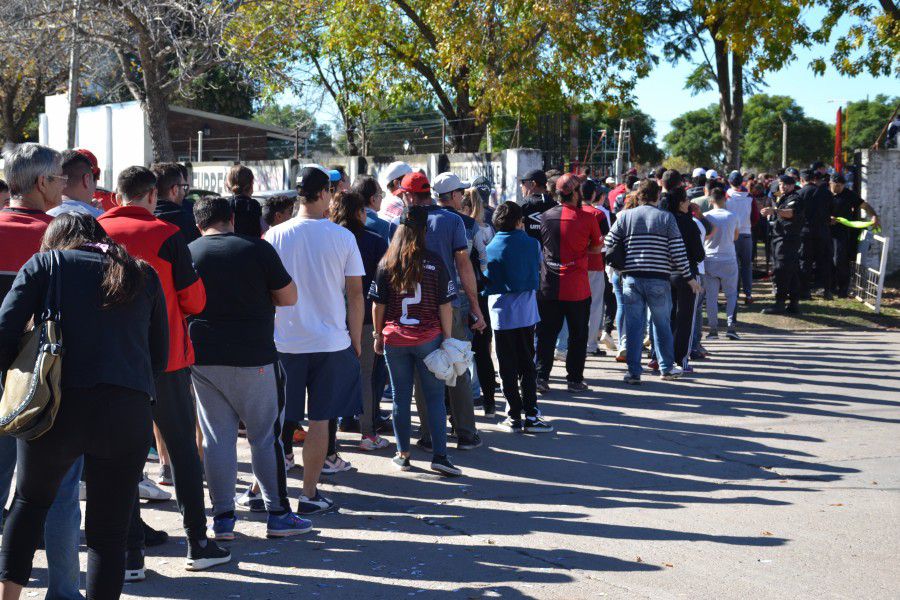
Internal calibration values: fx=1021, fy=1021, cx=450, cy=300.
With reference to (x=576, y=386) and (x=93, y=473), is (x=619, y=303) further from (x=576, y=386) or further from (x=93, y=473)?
(x=93, y=473)

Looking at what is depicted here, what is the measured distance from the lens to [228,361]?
5480 millimetres

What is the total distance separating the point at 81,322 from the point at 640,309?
24.2ft

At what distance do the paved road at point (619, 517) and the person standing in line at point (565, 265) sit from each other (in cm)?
75

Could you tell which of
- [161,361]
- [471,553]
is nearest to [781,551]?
[471,553]

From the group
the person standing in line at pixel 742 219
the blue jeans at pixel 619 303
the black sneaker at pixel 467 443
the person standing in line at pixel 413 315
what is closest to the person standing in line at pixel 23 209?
the person standing in line at pixel 413 315

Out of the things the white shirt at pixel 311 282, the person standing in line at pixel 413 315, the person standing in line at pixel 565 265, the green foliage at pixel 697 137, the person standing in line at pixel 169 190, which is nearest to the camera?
the white shirt at pixel 311 282

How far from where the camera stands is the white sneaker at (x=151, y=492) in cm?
644

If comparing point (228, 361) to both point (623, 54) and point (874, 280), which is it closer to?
point (874, 280)

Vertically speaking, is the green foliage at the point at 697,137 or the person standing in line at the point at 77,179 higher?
the green foliage at the point at 697,137

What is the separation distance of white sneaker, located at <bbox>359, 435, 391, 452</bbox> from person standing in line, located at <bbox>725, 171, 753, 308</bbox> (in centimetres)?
742

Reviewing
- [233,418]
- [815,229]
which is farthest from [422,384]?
[815,229]

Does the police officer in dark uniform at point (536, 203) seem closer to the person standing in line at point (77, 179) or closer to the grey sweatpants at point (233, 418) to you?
the grey sweatpants at point (233, 418)

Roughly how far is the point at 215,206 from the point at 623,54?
58.6 ft

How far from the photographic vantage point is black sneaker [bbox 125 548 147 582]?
16.6 ft
